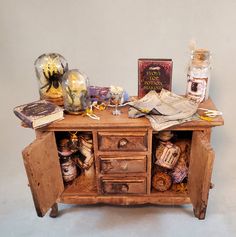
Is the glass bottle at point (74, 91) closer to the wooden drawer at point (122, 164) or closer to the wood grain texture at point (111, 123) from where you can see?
the wood grain texture at point (111, 123)

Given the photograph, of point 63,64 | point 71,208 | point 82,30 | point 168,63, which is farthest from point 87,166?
point 82,30

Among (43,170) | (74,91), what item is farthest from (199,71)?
(43,170)

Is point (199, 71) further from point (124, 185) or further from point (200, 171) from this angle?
point (124, 185)

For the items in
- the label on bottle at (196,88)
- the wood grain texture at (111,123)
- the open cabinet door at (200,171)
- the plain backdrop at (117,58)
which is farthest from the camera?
the plain backdrop at (117,58)

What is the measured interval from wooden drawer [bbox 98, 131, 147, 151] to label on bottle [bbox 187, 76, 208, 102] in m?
0.29

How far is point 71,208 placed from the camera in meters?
1.36

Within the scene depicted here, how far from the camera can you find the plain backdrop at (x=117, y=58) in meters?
1.26

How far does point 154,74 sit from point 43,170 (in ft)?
1.94

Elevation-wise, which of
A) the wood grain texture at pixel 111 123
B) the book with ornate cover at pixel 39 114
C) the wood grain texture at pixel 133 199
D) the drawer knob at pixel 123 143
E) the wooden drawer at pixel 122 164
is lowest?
the wood grain texture at pixel 133 199

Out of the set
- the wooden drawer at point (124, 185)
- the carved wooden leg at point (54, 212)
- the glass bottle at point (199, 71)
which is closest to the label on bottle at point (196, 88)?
the glass bottle at point (199, 71)

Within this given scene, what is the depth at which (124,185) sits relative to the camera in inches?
47.3

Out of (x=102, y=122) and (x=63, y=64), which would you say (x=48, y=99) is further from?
(x=102, y=122)

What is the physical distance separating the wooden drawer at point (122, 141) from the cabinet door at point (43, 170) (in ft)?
0.65

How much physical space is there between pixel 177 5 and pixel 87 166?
922mm
